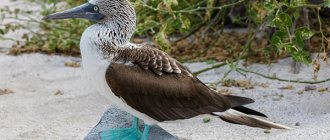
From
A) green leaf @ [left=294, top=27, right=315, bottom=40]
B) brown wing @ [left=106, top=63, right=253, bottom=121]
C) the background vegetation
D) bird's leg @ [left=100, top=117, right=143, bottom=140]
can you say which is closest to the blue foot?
bird's leg @ [left=100, top=117, right=143, bottom=140]

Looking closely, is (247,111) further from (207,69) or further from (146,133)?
(207,69)

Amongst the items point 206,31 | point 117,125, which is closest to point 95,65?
point 117,125

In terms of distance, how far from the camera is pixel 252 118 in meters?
4.10

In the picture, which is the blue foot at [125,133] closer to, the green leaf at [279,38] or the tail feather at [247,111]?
the tail feather at [247,111]

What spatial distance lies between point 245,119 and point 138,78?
0.65 m

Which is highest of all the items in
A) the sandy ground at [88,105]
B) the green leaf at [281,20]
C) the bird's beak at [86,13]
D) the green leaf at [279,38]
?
the bird's beak at [86,13]

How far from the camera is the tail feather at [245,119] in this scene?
4082mm

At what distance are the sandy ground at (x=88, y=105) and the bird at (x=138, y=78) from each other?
364 mm

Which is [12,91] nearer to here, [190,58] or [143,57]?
[190,58]

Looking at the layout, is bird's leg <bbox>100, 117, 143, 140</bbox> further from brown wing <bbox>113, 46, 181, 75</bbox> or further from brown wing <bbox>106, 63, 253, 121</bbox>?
brown wing <bbox>113, 46, 181, 75</bbox>

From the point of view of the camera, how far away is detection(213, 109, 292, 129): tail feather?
13.4 ft

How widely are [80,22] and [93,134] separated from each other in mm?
2505

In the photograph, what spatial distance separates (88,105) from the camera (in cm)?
550

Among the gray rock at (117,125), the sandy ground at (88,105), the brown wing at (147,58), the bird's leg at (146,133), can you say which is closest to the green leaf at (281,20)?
the sandy ground at (88,105)
